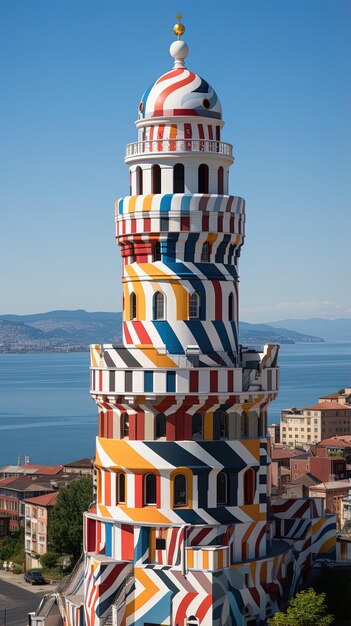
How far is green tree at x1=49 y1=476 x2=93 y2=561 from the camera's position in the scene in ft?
238

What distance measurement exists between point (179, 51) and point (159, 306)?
5.70 m

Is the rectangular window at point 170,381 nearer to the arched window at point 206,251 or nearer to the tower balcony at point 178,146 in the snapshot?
the arched window at point 206,251

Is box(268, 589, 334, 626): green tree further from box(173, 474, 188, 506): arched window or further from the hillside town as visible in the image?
the hillside town

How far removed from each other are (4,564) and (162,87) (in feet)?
175

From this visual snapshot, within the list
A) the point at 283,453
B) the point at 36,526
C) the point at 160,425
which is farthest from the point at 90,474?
the point at 160,425

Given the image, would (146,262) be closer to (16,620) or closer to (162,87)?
(162,87)

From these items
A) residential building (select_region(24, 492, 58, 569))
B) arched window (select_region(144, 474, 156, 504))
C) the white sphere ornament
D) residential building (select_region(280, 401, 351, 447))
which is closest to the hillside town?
residential building (select_region(24, 492, 58, 569))

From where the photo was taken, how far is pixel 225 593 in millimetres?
32250

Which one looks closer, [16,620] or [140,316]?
[140,316]

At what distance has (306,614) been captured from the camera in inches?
1275

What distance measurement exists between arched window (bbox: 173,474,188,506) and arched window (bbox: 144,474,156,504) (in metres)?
0.51

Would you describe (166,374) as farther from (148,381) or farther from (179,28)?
(179,28)

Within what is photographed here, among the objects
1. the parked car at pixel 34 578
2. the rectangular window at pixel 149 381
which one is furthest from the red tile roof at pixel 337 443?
the rectangular window at pixel 149 381

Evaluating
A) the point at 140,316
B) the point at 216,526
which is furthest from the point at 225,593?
the point at 140,316
